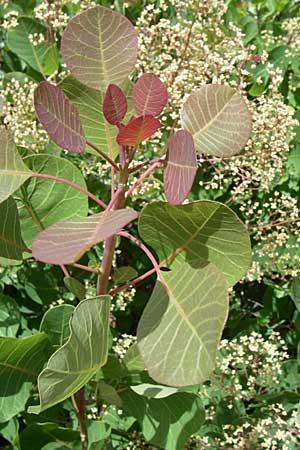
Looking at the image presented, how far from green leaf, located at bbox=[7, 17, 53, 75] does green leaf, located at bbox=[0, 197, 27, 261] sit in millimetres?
661

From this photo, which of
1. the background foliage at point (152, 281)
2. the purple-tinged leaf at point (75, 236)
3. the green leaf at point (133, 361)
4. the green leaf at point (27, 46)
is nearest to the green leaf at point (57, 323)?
the background foliage at point (152, 281)

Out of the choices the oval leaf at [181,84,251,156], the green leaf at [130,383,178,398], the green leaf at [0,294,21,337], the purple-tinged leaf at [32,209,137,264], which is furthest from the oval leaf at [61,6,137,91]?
the green leaf at [0,294,21,337]

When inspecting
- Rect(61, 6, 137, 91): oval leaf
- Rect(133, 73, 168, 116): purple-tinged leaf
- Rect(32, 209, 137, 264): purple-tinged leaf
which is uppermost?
Rect(61, 6, 137, 91): oval leaf

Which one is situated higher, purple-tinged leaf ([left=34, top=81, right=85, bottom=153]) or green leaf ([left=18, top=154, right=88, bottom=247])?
purple-tinged leaf ([left=34, top=81, right=85, bottom=153])

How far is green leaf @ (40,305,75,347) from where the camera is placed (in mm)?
1017

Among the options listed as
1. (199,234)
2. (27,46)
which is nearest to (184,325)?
(199,234)

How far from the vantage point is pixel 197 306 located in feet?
2.47

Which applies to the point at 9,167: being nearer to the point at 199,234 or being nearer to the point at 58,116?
the point at 58,116

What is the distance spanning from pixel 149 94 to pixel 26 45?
0.82 metres

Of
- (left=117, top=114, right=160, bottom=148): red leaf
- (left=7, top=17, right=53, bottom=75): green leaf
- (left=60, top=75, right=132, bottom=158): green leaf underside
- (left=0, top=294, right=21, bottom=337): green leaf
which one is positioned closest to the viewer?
(left=117, top=114, right=160, bottom=148): red leaf

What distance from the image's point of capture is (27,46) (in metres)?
1.52

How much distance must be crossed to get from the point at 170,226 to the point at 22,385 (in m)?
0.41

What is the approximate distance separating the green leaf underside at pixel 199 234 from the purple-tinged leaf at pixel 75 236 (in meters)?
0.11

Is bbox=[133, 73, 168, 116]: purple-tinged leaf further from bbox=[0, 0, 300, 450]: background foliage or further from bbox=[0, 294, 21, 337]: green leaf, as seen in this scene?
bbox=[0, 294, 21, 337]: green leaf
